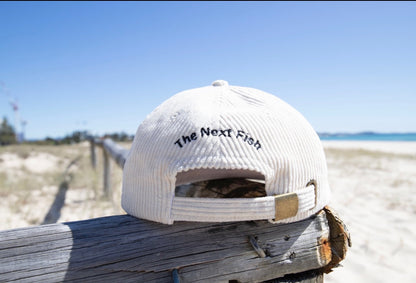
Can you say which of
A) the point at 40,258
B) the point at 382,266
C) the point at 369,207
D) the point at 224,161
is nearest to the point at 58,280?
the point at 40,258

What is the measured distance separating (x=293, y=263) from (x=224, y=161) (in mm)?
582

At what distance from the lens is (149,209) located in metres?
1.08

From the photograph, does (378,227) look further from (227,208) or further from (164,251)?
(164,251)

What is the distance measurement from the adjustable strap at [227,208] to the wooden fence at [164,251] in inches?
3.6

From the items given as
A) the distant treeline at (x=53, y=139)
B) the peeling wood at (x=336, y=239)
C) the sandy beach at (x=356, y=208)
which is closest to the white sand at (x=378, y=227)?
the sandy beach at (x=356, y=208)

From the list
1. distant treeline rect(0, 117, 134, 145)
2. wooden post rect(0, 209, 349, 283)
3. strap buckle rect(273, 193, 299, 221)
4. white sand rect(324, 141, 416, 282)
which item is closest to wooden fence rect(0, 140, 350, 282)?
wooden post rect(0, 209, 349, 283)

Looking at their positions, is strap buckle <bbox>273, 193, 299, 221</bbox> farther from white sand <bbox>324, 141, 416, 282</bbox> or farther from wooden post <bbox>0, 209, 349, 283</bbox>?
white sand <bbox>324, 141, 416, 282</bbox>

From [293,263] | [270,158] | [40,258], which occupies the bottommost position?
[293,263]

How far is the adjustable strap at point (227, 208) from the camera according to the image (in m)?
1.03

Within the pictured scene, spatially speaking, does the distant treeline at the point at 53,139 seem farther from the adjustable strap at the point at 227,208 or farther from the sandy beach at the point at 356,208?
the adjustable strap at the point at 227,208

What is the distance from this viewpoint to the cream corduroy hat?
1.01 metres

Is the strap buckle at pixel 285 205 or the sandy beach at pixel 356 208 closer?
the strap buckle at pixel 285 205

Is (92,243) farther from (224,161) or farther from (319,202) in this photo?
(319,202)

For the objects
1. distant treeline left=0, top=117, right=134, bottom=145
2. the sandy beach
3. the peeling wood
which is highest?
the peeling wood
